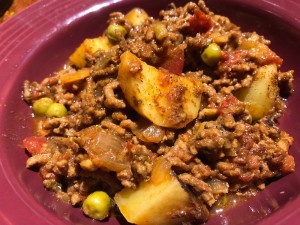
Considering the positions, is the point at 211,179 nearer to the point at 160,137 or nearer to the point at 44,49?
the point at 160,137

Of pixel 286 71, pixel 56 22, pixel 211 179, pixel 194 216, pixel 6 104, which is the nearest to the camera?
pixel 194 216

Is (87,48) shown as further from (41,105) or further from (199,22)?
(199,22)

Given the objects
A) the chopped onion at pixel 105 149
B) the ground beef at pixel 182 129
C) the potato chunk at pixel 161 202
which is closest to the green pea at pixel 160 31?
the ground beef at pixel 182 129

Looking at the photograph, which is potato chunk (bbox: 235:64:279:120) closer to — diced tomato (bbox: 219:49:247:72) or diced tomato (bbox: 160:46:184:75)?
diced tomato (bbox: 219:49:247:72)

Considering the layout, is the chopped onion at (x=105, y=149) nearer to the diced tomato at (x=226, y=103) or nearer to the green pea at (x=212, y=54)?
the diced tomato at (x=226, y=103)

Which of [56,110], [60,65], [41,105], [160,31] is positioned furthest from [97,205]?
[60,65]

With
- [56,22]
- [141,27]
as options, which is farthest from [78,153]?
[56,22]

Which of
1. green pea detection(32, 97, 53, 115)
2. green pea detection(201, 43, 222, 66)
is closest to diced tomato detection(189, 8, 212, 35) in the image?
green pea detection(201, 43, 222, 66)
